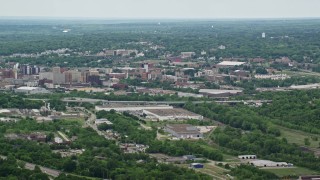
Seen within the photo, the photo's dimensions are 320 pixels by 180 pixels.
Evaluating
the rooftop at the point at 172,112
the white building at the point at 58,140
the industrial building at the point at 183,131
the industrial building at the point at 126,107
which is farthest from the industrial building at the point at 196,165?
the industrial building at the point at 126,107

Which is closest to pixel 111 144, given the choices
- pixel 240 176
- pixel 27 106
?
pixel 240 176

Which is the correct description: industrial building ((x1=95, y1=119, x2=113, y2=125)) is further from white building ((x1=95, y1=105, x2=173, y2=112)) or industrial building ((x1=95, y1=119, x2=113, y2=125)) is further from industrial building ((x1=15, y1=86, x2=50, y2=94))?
industrial building ((x1=15, y1=86, x2=50, y2=94))

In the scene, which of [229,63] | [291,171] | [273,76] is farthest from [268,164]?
[229,63]

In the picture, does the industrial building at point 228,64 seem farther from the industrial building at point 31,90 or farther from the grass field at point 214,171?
the grass field at point 214,171

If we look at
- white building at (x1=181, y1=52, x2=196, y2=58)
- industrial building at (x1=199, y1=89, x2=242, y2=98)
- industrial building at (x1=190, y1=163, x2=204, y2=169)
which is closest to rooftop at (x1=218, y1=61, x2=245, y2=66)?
white building at (x1=181, y1=52, x2=196, y2=58)

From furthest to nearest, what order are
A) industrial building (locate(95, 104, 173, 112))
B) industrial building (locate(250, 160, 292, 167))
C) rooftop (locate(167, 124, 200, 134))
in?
1. industrial building (locate(95, 104, 173, 112))
2. rooftop (locate(167, 124, 200, 134))
3. industrial building (locate(250, 160, 292, 167))

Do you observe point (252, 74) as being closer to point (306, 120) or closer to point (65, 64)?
point (65, 64)

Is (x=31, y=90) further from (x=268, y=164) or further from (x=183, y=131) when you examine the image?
(x=268, y=164)
